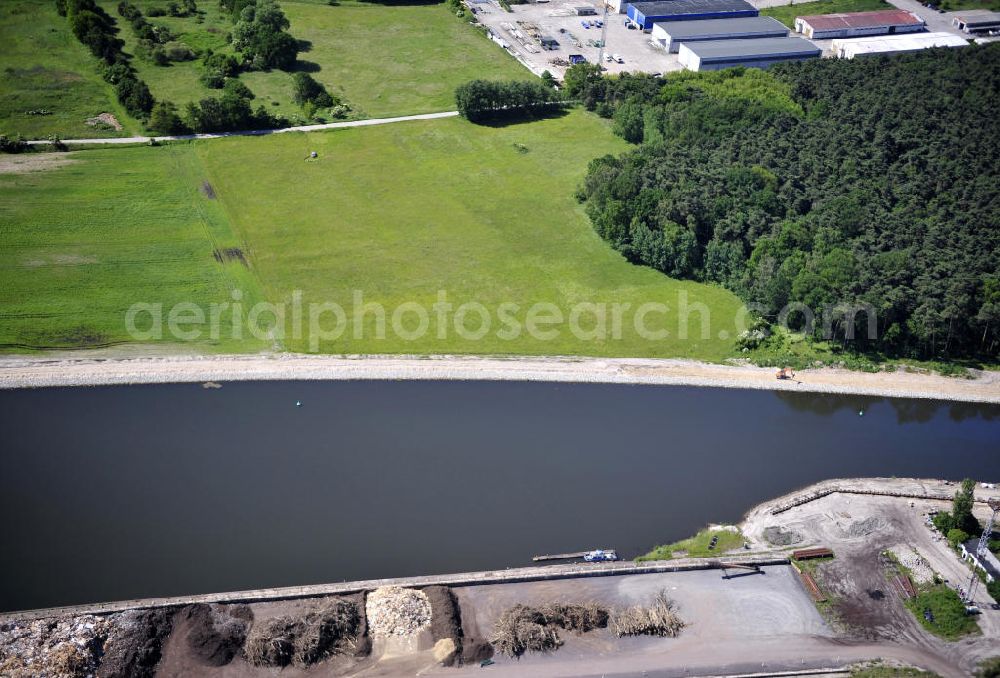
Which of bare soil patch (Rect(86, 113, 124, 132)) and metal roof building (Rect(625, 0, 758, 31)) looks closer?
bare soil patch (Rect(86, 113, 124, 132))

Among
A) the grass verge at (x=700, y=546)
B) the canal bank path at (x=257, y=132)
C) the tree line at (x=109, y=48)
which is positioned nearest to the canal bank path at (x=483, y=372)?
the grass verge at (x=700, y=546)

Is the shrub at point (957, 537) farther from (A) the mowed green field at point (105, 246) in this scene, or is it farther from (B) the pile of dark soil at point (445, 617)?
(A) the mowed green field at point (105, 246)

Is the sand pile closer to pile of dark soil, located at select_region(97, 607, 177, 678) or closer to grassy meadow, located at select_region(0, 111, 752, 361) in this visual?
grassy meadow, located at select_region(0, 111, 752, 361)

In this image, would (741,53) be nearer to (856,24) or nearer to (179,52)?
(856,24)

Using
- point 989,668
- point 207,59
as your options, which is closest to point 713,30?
point 207,59

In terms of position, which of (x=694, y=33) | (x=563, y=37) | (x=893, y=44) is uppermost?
(x=893, y=44)

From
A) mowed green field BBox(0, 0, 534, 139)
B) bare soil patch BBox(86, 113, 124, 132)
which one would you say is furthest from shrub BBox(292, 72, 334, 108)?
bare soil patch BBox(86, 113, 124, 132)
